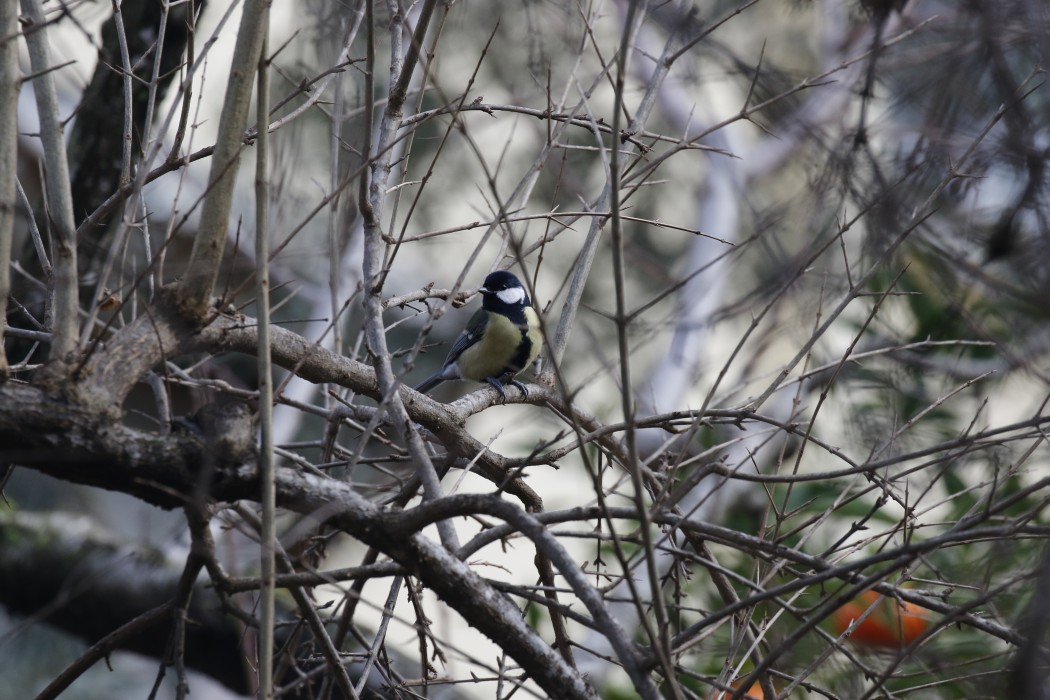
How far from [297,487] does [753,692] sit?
2.99m

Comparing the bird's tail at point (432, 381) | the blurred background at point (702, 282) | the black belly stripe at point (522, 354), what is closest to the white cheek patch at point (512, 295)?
the black belly stripe at point (522, 354)

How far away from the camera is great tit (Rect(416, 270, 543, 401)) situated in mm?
3900

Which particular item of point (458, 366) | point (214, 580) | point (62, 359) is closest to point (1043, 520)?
point (458, 366)

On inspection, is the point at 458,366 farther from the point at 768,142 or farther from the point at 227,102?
the point at 768,142

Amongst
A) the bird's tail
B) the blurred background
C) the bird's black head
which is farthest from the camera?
the bird's tail

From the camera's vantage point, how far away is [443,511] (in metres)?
1.44

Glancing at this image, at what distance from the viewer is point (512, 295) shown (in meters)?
3.97

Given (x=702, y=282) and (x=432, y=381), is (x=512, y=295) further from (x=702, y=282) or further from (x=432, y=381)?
(x=702, y=282)

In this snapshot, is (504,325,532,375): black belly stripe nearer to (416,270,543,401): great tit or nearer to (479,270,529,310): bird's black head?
(416,270,543,401): great tit

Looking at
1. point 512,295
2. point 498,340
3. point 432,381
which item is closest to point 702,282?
point 512,295

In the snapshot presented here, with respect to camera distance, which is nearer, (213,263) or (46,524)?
(213,263)

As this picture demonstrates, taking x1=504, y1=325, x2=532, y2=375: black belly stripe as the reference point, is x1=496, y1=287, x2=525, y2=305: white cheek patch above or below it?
above

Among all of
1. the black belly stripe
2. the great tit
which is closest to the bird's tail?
the great tit

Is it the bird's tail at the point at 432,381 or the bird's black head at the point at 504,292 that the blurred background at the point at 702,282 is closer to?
the bird's black head at the point at 504,292
